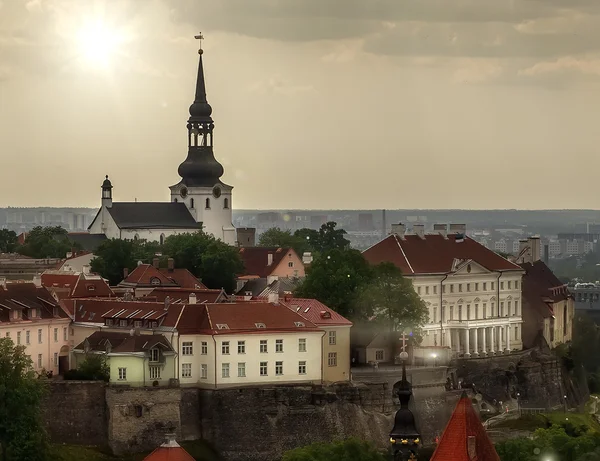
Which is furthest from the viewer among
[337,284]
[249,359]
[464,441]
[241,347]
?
[337,284]

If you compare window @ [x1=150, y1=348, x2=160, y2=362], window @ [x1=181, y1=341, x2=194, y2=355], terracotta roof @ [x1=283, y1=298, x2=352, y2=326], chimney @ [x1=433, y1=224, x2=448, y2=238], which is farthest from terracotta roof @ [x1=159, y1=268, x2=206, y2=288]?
window @ [x1=150, y1=348, x2=160, y2=362]

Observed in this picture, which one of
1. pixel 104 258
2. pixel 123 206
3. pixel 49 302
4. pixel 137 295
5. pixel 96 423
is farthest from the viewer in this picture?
pixel 123 206

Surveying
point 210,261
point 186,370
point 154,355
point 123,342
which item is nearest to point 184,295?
point 123,342

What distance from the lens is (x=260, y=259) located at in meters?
166

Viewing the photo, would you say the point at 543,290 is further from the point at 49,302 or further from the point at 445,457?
the point at 445,457

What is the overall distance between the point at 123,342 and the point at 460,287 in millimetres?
36071

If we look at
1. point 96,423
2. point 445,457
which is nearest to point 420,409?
point 96,423

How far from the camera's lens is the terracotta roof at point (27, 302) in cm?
12444

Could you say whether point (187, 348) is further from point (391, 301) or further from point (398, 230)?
point (398, 230)

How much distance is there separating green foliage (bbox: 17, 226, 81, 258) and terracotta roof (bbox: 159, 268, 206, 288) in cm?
3000

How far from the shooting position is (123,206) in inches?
7766

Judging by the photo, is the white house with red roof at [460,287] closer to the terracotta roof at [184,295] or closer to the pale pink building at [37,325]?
→ the terracotta roof at [184,295]

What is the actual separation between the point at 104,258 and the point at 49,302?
2722 cm

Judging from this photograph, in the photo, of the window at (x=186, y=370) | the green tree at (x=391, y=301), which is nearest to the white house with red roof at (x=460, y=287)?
the green tree at (x=391, y=301)
